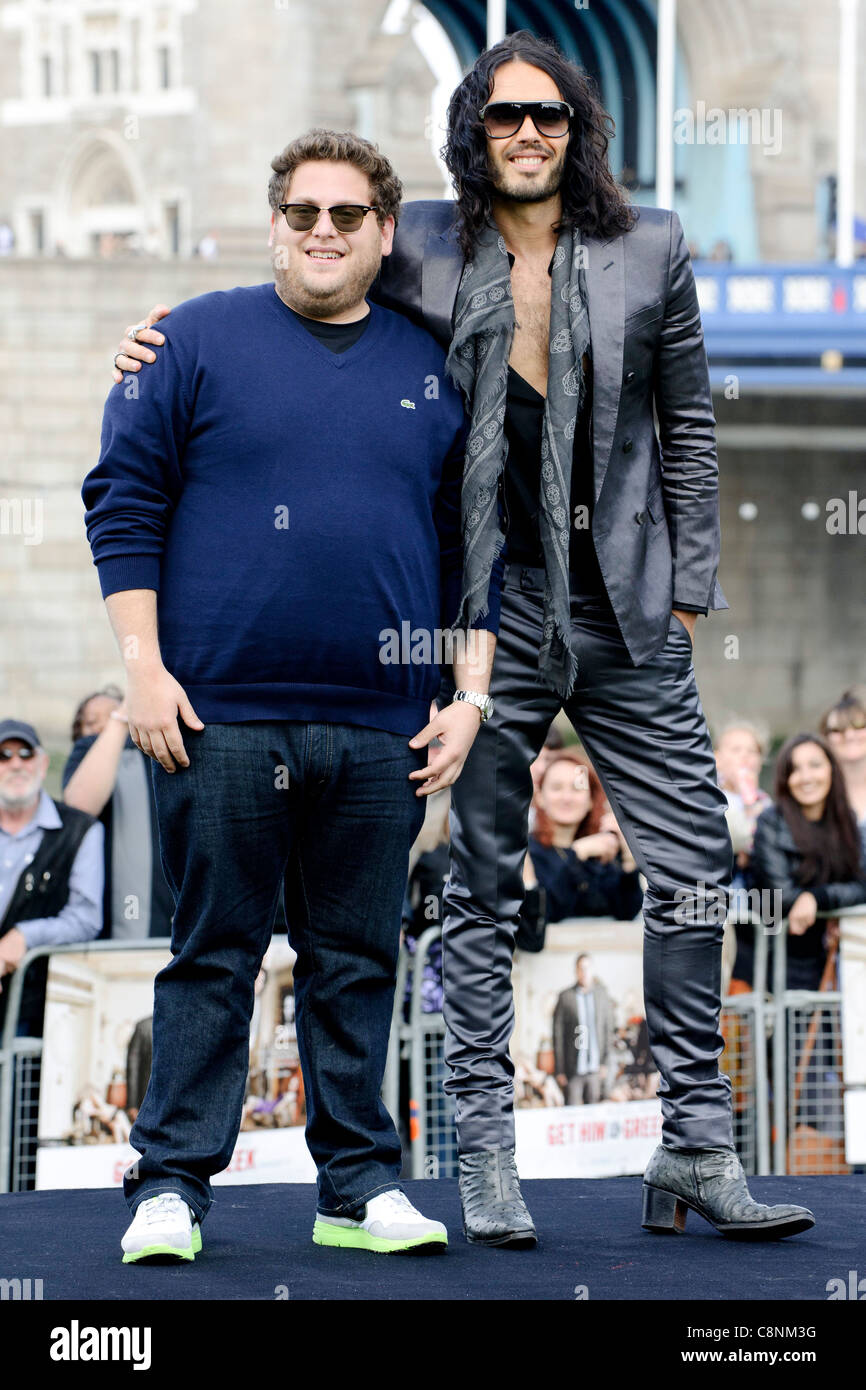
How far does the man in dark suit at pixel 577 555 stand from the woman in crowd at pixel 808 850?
2541 millimetres

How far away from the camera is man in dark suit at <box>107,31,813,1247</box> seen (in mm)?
3441

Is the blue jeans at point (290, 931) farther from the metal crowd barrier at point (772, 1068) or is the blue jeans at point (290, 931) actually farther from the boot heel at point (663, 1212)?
the metal crowd barrier at point (772, 1068)

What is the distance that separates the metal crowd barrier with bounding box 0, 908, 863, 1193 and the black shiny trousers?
201 cm

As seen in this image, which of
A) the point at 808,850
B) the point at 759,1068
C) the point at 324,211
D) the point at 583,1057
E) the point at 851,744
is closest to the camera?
the point at 324,211

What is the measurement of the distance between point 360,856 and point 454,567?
59 cm

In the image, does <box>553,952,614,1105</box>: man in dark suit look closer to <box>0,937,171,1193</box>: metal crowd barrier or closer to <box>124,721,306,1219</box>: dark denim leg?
<box>0,937,171,1193</box>: metal crowd barrier

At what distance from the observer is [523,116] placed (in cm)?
341

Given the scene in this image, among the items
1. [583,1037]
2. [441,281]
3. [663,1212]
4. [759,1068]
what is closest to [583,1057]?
[583,1037]

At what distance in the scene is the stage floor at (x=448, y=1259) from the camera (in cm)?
290

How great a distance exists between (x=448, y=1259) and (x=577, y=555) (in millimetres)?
1365

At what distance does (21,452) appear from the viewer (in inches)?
731

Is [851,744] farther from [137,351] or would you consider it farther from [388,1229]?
[137,351]
